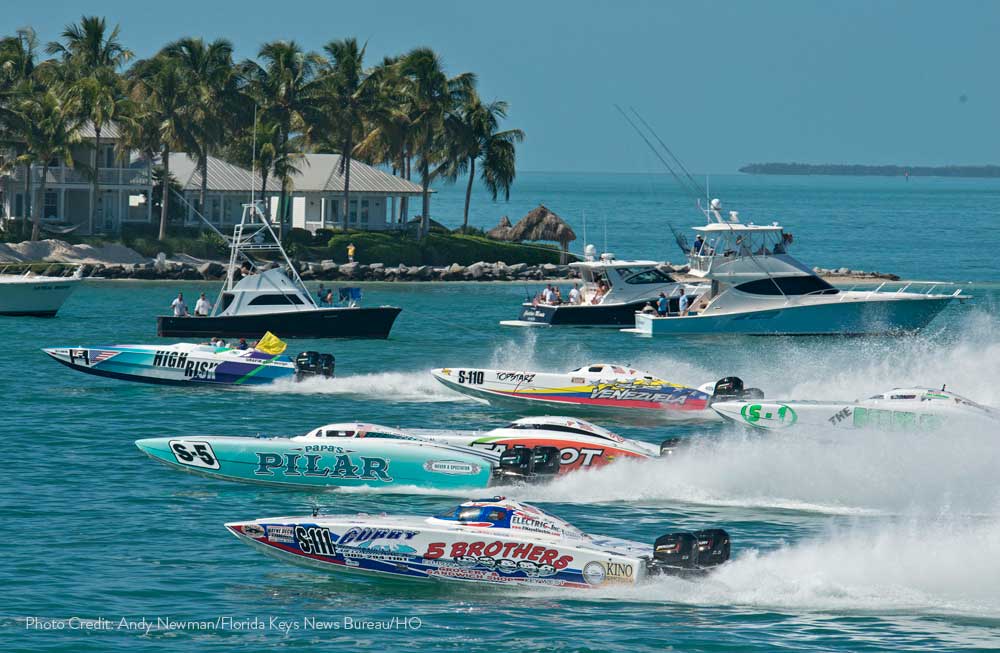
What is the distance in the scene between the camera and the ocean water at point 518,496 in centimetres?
1789

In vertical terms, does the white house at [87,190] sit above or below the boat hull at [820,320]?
above

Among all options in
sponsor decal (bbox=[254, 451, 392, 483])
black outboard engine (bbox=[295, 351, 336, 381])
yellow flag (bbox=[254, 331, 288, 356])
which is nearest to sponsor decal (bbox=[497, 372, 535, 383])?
black outboard engine (bbox=[295, 351, 336, 381])

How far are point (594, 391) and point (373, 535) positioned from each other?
14664 millimetres

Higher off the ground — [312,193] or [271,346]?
[312,193]

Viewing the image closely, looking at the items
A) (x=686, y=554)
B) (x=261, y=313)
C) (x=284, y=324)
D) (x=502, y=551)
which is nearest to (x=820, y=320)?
(x=284, y=324)

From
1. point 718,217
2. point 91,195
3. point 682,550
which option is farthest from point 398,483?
point 91,195

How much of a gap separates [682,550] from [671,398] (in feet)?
48.2

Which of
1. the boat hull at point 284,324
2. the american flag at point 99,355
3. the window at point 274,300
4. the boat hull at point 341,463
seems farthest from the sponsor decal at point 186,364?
the boat hull at point 341,463

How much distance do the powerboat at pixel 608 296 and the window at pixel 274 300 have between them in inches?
452

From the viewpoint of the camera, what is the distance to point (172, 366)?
3788 cm

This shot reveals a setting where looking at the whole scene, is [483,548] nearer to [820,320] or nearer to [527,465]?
[527,465]

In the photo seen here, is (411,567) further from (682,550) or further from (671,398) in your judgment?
(671,398)

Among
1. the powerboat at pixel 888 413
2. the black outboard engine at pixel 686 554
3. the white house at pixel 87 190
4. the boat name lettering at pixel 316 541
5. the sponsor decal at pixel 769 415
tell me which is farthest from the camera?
the white house at pixel 87 190

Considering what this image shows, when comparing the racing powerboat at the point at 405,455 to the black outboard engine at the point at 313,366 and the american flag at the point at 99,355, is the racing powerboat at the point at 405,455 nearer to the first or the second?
the black outboard engine at the point at 313,366
